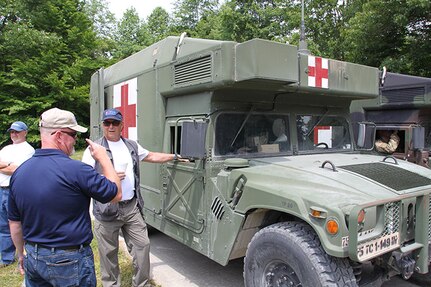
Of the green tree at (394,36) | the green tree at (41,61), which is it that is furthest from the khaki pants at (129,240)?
the green tree at (41,61)

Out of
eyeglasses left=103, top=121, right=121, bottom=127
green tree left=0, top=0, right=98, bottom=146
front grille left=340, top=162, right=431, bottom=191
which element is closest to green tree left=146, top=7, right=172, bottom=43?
green tree left=0, top=0, right=98, bottom=146

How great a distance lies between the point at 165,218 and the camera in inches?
183

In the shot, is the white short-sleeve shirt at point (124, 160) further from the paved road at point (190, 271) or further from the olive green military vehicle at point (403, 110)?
the olive green military vehicle at point (403, 110)

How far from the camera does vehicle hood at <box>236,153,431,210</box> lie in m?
2.87

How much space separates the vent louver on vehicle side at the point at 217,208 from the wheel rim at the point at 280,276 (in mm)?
782

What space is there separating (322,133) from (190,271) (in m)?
2.28

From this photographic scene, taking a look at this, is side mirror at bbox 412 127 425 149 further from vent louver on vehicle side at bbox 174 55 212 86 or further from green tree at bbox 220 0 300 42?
green tree at bbox 220 0 300 42

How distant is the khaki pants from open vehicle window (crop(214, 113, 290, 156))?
1.05 m

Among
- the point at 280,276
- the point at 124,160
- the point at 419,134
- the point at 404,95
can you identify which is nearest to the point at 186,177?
the point at 124,160

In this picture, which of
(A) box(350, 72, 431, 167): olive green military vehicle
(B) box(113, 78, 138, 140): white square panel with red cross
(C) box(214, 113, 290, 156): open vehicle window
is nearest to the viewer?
(C) box(214, 113, 290, 156): open vehicle window

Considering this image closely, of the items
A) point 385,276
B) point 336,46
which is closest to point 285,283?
point 385,276

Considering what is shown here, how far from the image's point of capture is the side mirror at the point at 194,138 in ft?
11.9

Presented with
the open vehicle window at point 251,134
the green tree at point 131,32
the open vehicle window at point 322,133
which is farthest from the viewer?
the green tree at point 131,32

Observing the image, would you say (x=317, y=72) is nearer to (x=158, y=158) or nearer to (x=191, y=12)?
(x=158, y=158)
